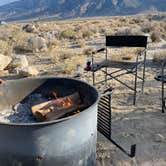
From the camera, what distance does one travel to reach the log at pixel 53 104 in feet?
10.8

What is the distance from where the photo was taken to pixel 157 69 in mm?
7621

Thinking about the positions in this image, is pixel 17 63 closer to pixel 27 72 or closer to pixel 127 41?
pixel 27 72

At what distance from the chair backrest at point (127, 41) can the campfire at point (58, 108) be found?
101 inches

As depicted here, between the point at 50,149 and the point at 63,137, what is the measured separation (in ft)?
0.47

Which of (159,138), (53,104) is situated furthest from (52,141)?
(159,138)

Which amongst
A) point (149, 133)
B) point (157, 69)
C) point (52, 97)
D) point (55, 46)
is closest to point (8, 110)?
point (52, 97)

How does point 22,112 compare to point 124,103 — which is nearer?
point 22,112

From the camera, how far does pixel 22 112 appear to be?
3596mm

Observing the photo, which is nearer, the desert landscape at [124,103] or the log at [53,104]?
the log at [53,104]

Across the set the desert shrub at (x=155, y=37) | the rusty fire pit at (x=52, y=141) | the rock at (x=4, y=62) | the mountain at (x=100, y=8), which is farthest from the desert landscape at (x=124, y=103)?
the mountain at (x=100, y=8)

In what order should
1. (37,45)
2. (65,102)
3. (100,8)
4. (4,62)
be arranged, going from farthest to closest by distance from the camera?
1. (100,8)
2. (37,45)
3. (4,62)
4. (65,102)

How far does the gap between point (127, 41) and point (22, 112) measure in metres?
2.95

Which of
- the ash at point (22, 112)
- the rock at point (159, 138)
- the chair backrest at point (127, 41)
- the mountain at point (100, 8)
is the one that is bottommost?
the mountain at point (100, 8)

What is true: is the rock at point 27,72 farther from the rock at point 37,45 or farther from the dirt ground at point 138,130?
the rock at point 37,45
